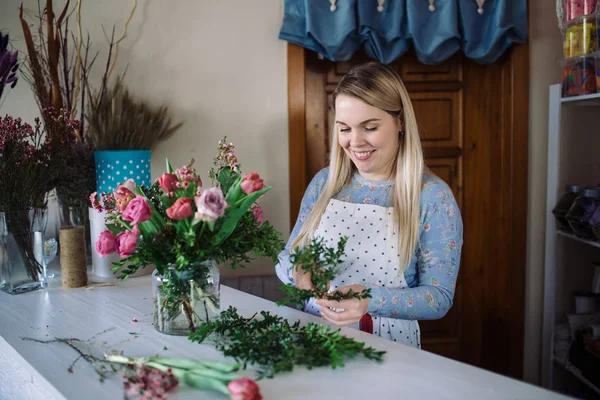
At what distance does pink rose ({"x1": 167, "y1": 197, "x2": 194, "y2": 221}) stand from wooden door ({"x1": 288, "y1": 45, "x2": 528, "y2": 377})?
1375 millimetres

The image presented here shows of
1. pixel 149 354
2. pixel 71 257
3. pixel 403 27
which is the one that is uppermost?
pixel 403 27

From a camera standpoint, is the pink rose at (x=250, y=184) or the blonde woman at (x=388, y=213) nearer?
the pink rose at (x=250, y=184)

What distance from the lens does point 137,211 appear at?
1097mm

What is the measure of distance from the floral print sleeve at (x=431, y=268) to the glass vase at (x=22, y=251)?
1007 mm

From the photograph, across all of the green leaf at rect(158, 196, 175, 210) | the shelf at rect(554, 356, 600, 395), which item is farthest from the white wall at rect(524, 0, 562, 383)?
the green leaf at rect(158, 196, 175, 210)

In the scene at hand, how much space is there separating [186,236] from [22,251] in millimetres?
792

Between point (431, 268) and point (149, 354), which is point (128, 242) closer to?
point (149, 354)

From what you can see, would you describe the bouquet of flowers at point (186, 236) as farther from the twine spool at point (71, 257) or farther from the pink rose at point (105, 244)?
the twine spool at point (71, 257)

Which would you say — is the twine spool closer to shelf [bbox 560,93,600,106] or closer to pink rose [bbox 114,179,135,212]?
pink rose [bbox 114,179,135,212]

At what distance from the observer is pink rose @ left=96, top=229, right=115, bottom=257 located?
116cm

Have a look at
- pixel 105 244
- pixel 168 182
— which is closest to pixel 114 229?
pixel 105 244

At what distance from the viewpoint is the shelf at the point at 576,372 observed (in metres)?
2.13

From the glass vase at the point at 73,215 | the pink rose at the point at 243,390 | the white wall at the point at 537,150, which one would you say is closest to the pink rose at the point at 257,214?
the pink rose at the point at 243,390

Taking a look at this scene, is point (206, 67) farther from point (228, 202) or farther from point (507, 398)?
point (507, 398)
